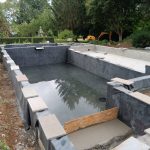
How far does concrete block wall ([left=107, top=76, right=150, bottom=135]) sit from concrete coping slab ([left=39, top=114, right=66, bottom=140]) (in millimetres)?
2031

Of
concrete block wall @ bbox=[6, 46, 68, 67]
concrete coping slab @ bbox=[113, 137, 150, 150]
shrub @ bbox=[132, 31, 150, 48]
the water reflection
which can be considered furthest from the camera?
shrub @ bbox=[132, 31, 150, 48]

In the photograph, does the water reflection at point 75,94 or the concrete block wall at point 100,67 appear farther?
the concrete block wall at point 100,67

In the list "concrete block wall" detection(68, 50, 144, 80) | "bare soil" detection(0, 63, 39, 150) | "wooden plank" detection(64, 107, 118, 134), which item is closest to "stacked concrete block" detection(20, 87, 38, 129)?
"bare soil" detection(0, 63, 39, 150)

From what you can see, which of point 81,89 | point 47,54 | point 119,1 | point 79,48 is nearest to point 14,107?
point 81,89

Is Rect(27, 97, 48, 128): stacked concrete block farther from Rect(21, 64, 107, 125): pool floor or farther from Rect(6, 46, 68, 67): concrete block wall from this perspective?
Rect(6, 46, 68, 67): concrete block wall

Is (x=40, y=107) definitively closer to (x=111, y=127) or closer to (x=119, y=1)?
(x=111, y=127)

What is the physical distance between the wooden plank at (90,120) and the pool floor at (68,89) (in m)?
0.75

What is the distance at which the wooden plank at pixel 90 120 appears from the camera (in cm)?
458

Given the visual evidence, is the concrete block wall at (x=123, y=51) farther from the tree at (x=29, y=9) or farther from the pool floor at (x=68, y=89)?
the tree at (x=29, y=9)

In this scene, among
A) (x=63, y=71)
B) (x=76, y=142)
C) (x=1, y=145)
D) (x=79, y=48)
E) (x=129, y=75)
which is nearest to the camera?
(x=1, y=145)

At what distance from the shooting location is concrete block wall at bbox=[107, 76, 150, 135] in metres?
4.40

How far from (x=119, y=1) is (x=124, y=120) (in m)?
14.1

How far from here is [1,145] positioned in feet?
9.61

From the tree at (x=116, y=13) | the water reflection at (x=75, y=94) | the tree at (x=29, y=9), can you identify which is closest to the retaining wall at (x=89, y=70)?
the water reflection at (x=75, y=94)
